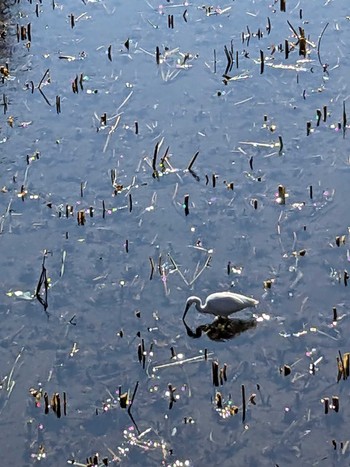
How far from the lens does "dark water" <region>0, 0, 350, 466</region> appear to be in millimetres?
7285

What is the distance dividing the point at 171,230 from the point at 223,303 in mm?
1436

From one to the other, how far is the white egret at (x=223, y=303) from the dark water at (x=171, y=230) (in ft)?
0.49

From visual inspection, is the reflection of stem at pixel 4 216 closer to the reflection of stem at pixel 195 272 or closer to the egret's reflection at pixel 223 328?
the reflection of stem at pixel 195 272

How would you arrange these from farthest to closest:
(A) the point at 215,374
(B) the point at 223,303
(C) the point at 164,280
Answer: (C) the point at 164,280, (B) the point at 223,303, (A) the point at 215,374

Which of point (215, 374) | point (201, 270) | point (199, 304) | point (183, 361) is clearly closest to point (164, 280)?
point (201, 270)

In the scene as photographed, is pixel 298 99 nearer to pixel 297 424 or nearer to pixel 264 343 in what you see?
pixel 264 343

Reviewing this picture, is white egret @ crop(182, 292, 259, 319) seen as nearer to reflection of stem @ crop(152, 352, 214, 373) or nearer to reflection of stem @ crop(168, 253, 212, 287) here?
reflection of stem @ crop(152, 352, 214, 373)

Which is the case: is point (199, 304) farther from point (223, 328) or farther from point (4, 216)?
point (4, 216)

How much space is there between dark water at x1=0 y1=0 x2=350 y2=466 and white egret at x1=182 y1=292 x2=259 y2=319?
15 cm

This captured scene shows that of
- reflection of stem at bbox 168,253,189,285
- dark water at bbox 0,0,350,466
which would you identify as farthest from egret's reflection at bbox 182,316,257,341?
reflection of stem at bbox 168,253,189,285

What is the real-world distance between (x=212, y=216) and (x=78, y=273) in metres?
1.35

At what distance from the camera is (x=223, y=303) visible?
8008mm

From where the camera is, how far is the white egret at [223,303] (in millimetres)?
8008

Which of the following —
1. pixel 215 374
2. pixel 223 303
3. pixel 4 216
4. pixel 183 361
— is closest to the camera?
pixel 215 374
